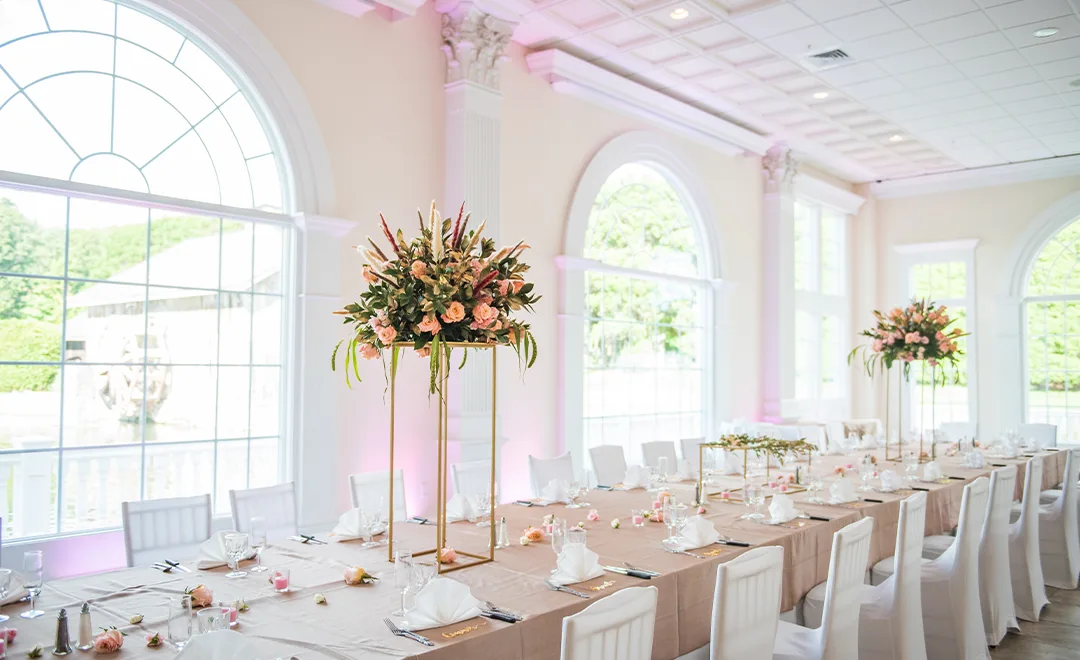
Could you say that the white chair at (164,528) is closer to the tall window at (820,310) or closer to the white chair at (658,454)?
the white chair at (658,454)

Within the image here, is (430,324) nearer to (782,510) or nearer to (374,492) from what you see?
(374,492)

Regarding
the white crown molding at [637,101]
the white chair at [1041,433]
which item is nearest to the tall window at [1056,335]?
the white chair at [1041,433]

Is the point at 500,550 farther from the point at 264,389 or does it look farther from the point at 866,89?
the point at 866,89

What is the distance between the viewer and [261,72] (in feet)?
17.7

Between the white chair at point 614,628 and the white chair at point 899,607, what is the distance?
6.34ft

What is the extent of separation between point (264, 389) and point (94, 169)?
5.78 feet

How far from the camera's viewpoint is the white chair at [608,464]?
20.0 ft

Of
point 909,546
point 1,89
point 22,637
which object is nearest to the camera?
point 22,637

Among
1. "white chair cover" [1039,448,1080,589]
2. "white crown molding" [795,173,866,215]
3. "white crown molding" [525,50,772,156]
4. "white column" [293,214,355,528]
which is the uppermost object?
"white crown molding" [525,50,772,156]

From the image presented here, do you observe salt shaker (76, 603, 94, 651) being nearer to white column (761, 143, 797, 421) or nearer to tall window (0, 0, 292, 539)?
tall window (0, 0, 292, 539)

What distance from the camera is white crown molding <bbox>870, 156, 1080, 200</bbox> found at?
11.2m

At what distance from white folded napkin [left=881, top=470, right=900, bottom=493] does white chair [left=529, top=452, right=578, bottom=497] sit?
2.06 m

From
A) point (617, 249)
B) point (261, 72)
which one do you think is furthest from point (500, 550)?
point (617, 249)

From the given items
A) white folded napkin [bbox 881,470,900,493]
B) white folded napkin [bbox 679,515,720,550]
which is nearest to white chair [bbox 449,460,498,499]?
white folded napkin [bbox 679,515,720,550]
